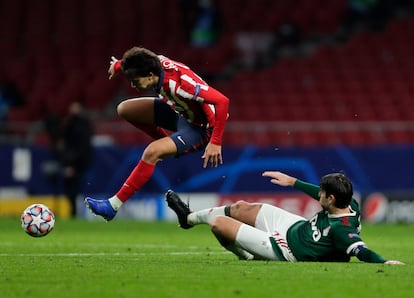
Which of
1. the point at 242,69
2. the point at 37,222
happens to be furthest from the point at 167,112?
the point at 242,69

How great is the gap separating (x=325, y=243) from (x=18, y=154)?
11112mm

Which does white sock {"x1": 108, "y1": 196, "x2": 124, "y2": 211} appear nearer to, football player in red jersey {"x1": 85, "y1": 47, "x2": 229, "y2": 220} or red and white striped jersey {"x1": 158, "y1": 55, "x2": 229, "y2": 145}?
football player in red jersey {"x1": 85, "y1": 47, "x2": 229, "y2": 220}

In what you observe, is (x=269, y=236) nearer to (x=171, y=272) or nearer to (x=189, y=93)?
(x=171, y=272)

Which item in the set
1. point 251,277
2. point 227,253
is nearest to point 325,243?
point 251,277

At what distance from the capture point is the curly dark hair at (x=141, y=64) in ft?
32.7

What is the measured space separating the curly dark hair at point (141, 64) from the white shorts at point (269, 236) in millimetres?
1669

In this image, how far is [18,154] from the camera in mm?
19344

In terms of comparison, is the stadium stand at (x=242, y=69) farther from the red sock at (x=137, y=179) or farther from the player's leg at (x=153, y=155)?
the red sock at (x=137, y=179)

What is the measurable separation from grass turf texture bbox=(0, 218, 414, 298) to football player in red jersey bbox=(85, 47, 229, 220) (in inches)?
29.2

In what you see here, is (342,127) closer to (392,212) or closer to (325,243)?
(392,212)

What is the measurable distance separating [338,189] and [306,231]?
0.49 m

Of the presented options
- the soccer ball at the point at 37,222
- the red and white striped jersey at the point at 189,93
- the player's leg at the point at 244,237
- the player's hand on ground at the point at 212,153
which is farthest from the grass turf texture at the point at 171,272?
the red and white striped jersey at the point at 189,93

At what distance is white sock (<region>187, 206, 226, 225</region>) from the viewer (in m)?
9.86

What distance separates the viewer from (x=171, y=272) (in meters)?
8.50
